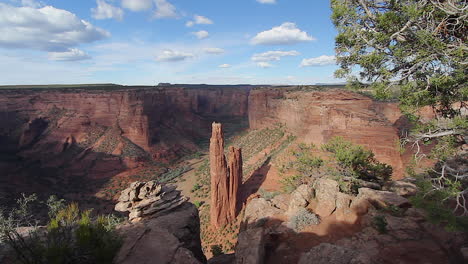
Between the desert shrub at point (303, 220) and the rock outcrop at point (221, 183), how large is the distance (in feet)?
43.9

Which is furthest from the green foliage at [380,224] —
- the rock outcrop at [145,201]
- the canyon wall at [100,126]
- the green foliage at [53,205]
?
the canyon wall at [100,126]

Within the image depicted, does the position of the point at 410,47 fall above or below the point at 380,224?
above

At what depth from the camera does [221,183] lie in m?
26.7

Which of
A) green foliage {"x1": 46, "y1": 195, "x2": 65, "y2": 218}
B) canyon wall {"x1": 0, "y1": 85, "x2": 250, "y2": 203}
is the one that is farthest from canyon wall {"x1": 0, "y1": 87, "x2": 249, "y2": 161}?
green foliage {"x1": 46, "y1": 195, "x2": 65, "y2": 218}

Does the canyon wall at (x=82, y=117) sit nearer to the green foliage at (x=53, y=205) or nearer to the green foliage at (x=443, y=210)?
the green foliage at (x=53, y=205)

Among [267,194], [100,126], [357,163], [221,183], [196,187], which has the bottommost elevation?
[196,187]

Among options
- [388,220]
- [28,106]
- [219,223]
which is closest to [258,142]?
[219,223]

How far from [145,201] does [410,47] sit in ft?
40.7

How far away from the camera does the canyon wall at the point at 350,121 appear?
28.5 meters

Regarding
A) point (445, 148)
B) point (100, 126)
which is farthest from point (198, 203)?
point (100, 126)

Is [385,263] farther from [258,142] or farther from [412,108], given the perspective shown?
[258,142]

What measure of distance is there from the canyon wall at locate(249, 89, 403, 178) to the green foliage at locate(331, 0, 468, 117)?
64.8 feet

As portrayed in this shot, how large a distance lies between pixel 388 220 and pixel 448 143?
16.4 feet

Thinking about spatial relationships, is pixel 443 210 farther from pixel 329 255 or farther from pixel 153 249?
pixel 153 249
